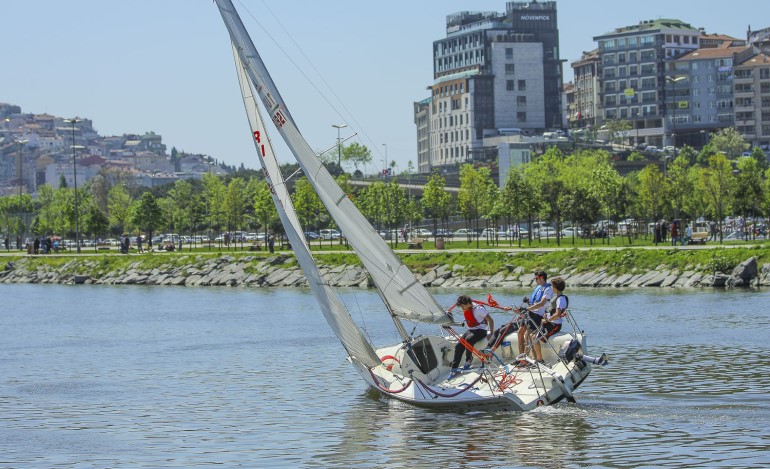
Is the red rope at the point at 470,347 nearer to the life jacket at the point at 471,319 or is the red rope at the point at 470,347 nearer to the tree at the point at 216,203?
the life jacket at the point at 471,319

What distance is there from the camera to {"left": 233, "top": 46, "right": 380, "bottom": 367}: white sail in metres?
32.8

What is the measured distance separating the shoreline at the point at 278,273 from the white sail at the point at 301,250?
126ft

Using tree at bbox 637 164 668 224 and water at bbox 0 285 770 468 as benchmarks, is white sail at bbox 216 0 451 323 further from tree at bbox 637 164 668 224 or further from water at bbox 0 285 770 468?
tree at bbox 637 164 668 224

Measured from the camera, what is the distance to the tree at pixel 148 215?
130 meters

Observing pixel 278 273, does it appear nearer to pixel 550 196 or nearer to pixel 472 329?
pixel 550 196

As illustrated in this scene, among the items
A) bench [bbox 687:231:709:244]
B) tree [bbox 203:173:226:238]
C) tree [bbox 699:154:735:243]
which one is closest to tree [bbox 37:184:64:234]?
tree [bbox 203:173:226:238]

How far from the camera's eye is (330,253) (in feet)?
307

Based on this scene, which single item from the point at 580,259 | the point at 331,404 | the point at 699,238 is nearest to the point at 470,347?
the point at 331,404

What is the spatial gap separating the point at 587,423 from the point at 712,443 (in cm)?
342

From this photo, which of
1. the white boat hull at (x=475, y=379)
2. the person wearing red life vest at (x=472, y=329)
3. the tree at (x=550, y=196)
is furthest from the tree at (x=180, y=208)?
the person wearing red life vest at (x=472, y=329)

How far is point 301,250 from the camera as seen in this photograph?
3266 centimetres


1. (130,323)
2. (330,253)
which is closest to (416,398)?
(130,323)

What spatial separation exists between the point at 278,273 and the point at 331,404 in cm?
5666

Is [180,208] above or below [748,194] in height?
above
